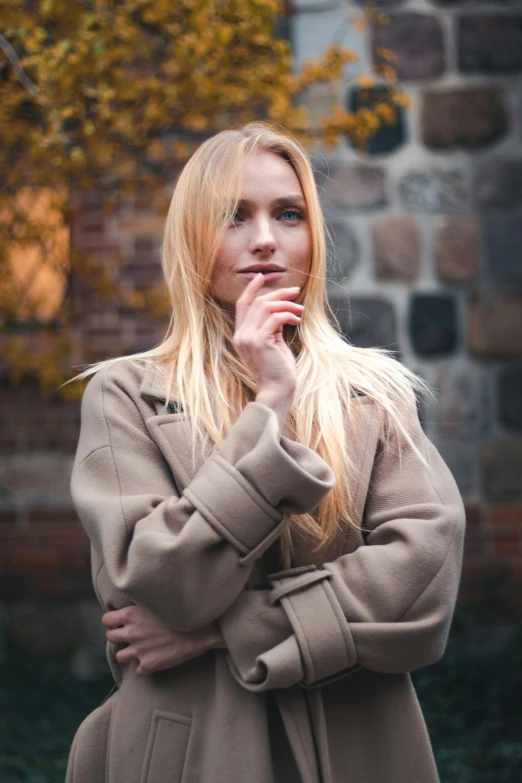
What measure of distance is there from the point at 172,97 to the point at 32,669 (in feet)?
8.77

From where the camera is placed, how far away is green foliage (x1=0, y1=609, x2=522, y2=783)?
361 cm

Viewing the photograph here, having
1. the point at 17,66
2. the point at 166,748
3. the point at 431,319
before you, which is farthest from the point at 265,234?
the point at 431,319

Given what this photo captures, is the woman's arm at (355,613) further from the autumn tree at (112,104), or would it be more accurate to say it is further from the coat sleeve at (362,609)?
the autumn tree at (112,104)

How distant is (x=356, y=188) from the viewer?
14.6 ft

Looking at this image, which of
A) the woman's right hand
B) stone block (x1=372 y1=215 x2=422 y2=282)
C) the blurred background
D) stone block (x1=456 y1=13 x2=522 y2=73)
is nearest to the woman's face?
the woman's right hand

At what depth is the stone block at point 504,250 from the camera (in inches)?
177

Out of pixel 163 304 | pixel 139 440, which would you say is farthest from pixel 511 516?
pixel 139 440

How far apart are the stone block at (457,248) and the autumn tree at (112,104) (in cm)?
60

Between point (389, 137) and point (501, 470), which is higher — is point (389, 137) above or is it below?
above

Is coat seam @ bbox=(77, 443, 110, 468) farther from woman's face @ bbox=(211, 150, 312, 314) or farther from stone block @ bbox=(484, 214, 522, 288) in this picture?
stone block @ bbox=(484, 214, 522, 288)

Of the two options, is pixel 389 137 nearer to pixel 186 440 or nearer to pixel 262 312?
pixel 262 312

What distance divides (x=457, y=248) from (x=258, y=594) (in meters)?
2.98

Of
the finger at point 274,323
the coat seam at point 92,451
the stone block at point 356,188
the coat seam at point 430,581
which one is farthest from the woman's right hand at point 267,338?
the stone block at point 356,188

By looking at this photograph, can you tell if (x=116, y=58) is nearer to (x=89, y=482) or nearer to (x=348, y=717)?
(x=89, y=482)
